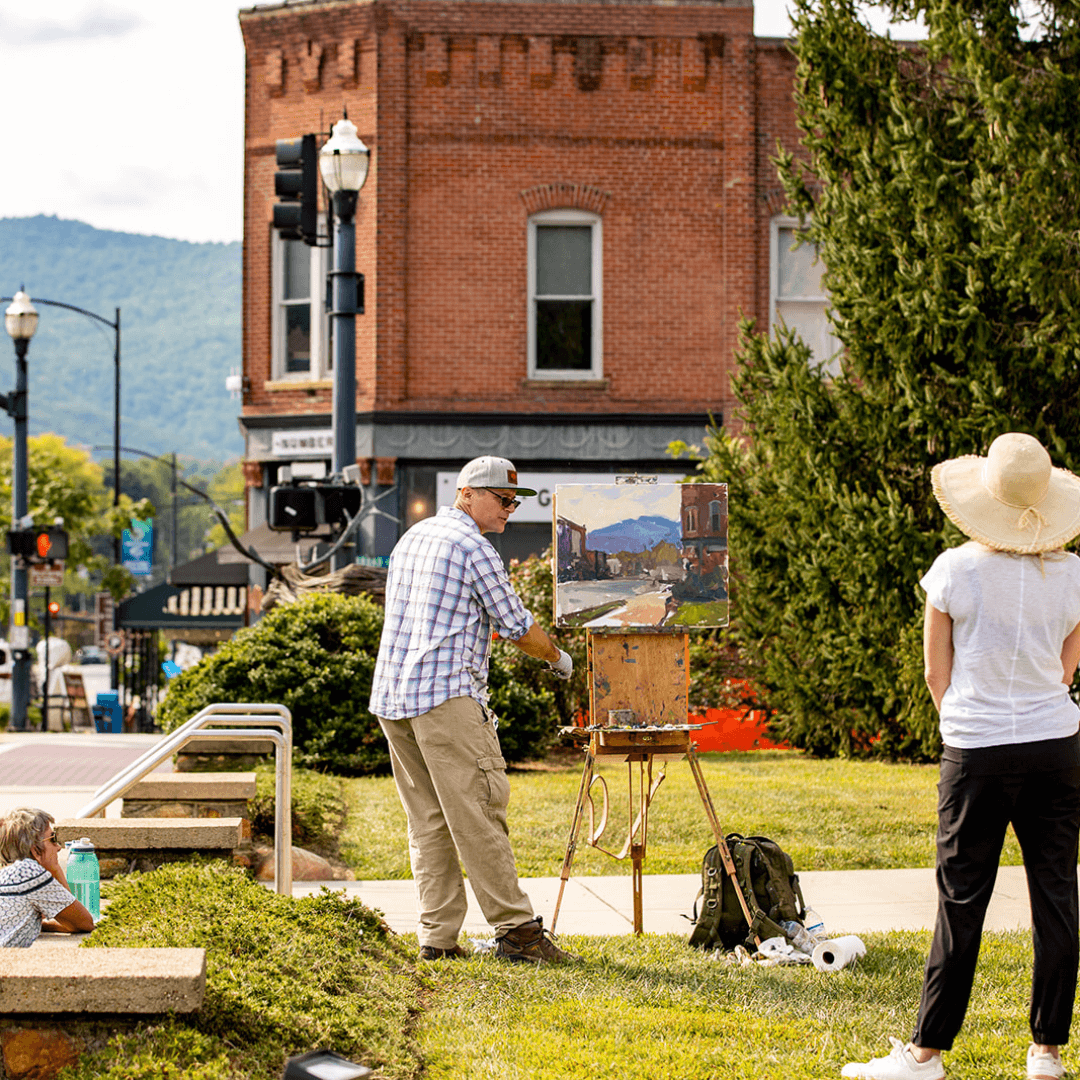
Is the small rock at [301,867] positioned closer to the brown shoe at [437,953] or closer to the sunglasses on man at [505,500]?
the brown shoe at [437,953]

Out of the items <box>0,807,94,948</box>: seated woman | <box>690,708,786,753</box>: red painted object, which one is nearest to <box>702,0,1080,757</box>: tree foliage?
<box>690,708,786,753</box>: red painted object

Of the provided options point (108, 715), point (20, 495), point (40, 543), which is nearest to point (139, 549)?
point (108, 715)

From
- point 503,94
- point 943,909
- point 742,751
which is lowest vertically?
point 742,751

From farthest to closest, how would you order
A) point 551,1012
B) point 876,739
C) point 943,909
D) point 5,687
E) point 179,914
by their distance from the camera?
point 5,687
point 876,739
point 179,914
point 551,1012
point 943,909

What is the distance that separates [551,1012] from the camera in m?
5.25

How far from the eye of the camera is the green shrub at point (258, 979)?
4.11 meters

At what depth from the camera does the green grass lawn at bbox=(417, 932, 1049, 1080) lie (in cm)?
471

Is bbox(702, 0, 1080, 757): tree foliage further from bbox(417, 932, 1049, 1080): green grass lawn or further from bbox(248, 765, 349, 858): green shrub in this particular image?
bbox(417, 932, 1049, 1080): green grass lawn

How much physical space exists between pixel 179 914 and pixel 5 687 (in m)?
37.8

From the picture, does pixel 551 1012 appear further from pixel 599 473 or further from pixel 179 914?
pixel 599 473

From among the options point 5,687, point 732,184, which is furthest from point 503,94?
point 5,687

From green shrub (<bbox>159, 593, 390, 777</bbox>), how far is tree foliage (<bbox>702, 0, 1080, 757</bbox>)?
4.06 metres

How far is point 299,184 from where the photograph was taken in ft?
40.4

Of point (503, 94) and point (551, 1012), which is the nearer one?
point (551, 1012)
